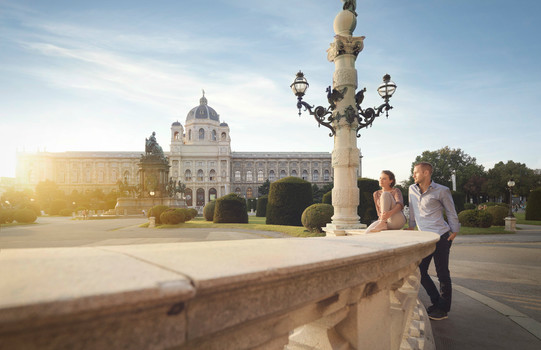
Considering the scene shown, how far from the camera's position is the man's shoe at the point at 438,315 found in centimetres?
321

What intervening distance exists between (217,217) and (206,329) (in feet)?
59.4

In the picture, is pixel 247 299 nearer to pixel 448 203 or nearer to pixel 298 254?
pixel 298 254

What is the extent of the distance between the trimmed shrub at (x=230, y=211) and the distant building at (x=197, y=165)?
5303cm

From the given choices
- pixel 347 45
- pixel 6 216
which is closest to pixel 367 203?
pixel 347 45

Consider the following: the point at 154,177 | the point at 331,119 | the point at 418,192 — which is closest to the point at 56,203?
the point at 154,177

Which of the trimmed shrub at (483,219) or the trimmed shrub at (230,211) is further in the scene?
the trimmed shrub at (230,211)

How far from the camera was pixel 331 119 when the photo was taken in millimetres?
7574

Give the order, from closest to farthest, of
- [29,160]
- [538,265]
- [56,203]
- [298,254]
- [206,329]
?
1. [206,329]
2. [298,254]
3. [538,265]
4. [56,203]
5. [29,160]

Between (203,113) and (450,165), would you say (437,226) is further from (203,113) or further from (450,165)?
(203,113)

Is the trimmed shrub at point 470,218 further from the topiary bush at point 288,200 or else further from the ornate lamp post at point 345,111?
the ornate lamp post at point 345,111

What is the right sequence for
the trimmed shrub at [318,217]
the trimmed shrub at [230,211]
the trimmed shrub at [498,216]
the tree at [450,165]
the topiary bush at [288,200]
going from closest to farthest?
the trimmed shrub at [318,217]
the trimmed shrub at [498,216]
the topiary bush at [288,200]
the trimmed shrub at [230,211]
the tree at [450,165]

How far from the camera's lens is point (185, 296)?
2.26 feet

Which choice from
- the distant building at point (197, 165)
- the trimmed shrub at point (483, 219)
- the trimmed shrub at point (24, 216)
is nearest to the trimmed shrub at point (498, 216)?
the trimmed shrub at point (483, 219)

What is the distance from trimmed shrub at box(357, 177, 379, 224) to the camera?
547 inches
